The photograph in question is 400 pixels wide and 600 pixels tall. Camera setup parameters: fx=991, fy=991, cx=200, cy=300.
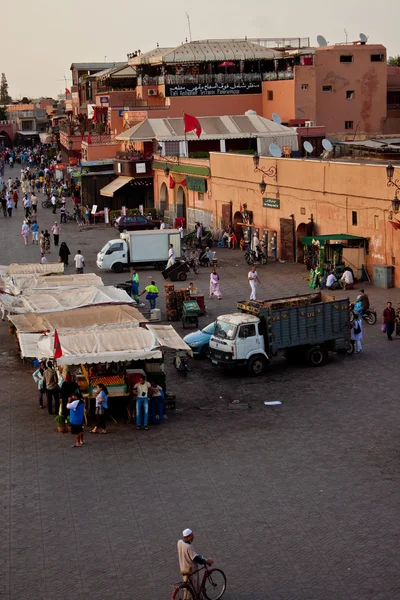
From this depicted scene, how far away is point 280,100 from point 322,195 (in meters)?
29.6

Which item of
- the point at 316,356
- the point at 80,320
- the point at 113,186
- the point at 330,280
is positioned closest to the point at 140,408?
the point at 80,320

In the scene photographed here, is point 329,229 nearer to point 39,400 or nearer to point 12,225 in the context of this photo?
point 39,400

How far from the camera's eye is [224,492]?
16.1 meters

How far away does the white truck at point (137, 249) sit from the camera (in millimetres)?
39719

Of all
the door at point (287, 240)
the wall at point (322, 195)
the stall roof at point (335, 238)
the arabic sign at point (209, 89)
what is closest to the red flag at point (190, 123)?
the wall at point (322, 195)

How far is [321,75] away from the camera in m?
65.8

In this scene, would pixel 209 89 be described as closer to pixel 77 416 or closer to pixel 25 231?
pixel 25 231

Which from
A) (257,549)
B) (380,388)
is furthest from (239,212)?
(257,549)

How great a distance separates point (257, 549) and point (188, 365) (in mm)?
11374

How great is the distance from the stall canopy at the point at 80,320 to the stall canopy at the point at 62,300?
80cm

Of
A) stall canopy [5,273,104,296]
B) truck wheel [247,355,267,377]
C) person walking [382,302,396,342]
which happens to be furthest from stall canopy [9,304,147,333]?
person walking [382,302,396,342]

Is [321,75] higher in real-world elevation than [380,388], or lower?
higher

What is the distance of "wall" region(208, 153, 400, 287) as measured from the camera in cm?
3419

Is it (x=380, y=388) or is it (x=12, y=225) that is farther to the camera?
(x=12, y=225)
